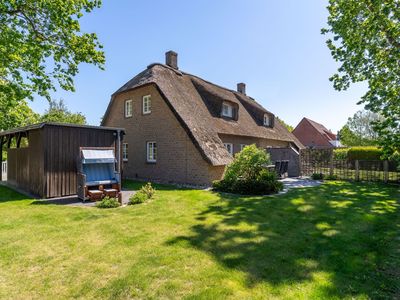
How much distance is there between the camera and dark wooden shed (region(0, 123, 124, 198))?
10320 millimetres

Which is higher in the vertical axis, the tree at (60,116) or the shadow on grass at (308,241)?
the tree at (60,116)

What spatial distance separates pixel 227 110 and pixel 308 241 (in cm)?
1503

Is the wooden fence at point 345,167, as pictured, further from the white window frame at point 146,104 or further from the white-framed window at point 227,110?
the white window frame at point 146,104

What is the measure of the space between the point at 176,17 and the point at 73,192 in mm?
10742

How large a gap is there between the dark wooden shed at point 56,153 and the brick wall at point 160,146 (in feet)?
11.9

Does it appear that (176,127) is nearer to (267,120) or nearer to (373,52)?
(373,52)

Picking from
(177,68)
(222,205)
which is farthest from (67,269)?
(177,68)

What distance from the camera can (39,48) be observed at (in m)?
12.5

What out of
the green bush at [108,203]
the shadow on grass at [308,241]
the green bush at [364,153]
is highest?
the green bush at [364,153]

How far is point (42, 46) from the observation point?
12.7 m

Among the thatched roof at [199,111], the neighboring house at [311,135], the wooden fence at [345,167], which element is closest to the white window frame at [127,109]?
the thatched roof at [199,111]

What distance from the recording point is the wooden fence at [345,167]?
1525 centimetres

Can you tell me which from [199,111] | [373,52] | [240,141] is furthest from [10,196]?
[373,52]

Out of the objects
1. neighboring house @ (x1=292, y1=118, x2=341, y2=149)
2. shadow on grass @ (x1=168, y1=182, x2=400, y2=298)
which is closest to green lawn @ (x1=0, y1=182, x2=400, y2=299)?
shadow on grass @ (x1=168, y1=182, x2=400, y2=298)
